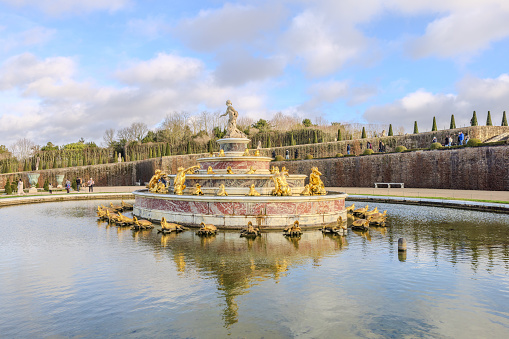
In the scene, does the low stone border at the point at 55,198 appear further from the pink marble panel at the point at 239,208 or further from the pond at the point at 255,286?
the pink marble panel at the point at 239,208

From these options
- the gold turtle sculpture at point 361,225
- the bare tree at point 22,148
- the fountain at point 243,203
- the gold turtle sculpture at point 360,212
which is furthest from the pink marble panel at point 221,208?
the bare tree at point 22,148

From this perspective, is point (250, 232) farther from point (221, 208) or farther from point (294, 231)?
point (221, 208)

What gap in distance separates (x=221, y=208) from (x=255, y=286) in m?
7.89

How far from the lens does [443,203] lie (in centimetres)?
2481

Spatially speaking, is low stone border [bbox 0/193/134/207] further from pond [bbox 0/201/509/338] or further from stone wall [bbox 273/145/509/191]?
stone wall [bbox 273/145/509/191]

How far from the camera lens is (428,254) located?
12039 mm

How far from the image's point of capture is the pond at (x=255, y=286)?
6.88m

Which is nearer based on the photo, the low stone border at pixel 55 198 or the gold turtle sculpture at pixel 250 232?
the gold turtle sculpture at pixel 250 232

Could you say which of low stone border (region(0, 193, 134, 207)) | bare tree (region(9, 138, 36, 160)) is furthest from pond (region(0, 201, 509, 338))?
bare tree (region(9, 138, 36, 160))

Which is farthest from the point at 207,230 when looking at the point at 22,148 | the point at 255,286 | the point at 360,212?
the point at 22,148

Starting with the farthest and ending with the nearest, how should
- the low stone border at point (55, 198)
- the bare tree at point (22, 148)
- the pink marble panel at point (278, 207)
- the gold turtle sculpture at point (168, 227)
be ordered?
the bare tree at point (22, 148), the low stone border at point (55, 198), the pink marble panel at point (278, 207), the gold turtle sculpture at point (168, 227)

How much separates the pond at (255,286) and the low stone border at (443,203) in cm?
750

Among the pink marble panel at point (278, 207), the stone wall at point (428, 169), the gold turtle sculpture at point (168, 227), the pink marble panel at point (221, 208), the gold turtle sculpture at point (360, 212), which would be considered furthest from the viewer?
the stone wall at point (428, 169)

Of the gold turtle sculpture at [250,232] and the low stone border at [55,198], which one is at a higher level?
the low stone border at [55,198]
